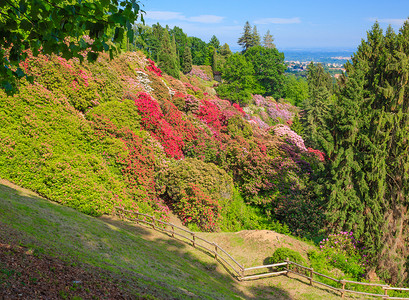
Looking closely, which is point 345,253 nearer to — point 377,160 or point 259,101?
point 377,160

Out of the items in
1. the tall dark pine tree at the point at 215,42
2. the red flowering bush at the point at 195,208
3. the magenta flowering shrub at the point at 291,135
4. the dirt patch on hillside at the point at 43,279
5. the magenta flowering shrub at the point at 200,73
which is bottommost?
the red flowering bush at the point at 195,208

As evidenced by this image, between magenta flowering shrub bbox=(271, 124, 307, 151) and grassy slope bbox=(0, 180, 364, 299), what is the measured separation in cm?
1383

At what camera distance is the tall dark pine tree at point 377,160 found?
1861 centimetres

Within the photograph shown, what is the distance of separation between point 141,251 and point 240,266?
16.9 ft

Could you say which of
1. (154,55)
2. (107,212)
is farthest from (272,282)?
(154,55)

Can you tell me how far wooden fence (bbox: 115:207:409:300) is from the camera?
13953 millimetres

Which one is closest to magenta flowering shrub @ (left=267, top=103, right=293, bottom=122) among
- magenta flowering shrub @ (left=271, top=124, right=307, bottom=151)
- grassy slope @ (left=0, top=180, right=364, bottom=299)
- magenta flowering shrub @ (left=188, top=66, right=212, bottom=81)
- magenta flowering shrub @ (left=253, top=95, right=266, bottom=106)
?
magenta flowering shrub @ (left=253, top=95, right=266, bottom=106)

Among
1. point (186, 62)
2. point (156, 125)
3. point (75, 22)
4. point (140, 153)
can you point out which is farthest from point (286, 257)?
point (186, 62)

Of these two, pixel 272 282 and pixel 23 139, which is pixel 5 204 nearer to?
pixel 23 139

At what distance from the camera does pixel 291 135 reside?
102 ft

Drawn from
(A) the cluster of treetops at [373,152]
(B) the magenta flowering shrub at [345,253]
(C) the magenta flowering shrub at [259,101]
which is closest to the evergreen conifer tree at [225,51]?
(C) the magenta flowering shrub at [259,101]

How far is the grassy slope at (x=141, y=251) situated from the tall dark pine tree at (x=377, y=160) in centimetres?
470

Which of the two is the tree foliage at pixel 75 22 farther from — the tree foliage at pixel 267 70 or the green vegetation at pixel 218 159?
the tree foliage at pixel 267 70

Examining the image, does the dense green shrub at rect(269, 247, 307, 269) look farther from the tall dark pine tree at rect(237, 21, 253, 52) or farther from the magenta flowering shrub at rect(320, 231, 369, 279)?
the tall dark pine tree at rect(237, 21, 253, 52)
